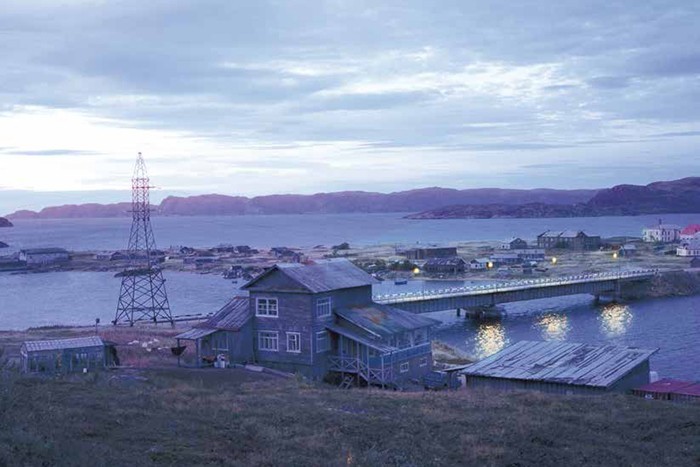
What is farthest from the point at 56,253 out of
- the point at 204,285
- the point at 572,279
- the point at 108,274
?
the point at 572,279

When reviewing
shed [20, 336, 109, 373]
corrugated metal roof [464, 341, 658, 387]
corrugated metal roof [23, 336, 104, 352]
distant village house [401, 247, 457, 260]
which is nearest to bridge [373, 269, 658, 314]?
corrugated metal roof [464, 341, 658, 387]

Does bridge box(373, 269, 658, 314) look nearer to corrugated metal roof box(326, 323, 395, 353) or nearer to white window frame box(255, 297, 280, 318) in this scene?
corrugated metal roof box(326, 323, 395, 353)

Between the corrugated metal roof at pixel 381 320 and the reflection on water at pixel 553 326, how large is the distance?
23831mm

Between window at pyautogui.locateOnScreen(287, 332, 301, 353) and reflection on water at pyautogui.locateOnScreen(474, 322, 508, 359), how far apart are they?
19553 millimetres

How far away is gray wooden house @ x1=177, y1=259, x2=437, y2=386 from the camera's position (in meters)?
34.4

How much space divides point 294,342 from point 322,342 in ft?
4.41

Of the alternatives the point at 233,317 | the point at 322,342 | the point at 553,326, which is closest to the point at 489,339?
the point at 553,326

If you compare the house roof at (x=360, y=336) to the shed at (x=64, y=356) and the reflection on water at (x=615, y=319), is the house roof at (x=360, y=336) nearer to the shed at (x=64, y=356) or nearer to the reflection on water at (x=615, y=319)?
the shed at (x=64, y=356)

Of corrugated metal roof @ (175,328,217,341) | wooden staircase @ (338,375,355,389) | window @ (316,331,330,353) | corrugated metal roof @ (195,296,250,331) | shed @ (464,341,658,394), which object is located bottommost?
wooden staircase @ (338,375,355,389)

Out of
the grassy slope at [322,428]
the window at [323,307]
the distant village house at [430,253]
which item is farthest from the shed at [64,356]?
the distant village house at [430,253]

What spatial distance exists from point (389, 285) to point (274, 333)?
2481 inches

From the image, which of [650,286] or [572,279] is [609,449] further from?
[650,286]

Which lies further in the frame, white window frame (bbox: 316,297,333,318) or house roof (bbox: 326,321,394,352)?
white window frame (bbox: 316,297,333,318)

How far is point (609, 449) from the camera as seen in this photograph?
16.9 meters
